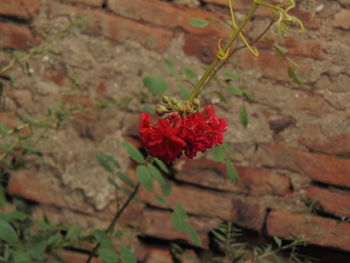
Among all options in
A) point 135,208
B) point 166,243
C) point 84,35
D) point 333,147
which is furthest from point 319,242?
point 84,35

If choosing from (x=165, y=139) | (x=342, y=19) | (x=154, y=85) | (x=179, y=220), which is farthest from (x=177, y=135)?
(x=342, y=19)

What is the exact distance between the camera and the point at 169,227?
1.45 m

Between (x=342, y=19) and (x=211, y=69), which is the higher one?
(x=342, y=19)

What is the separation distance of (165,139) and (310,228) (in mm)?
808

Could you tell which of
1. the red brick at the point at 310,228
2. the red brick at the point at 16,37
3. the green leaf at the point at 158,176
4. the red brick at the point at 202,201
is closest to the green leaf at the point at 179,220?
the green leaf at the point at 158,176

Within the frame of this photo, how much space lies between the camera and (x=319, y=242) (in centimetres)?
138

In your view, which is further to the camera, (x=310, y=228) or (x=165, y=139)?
(x=310, y=228)

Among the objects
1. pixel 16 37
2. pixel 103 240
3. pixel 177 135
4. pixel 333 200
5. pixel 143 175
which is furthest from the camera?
pixel 16 37

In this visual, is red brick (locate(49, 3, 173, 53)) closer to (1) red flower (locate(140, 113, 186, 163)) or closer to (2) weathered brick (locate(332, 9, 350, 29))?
(2) weathered brick (locate(332, 9, 350, 29))

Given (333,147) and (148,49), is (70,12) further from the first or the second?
(333,147)

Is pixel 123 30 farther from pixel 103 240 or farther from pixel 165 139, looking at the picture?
pixel 165 139

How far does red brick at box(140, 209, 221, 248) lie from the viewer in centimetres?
145

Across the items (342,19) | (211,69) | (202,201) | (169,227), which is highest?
(342,19)

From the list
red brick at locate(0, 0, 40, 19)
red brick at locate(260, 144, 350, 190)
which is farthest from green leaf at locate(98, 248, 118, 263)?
red brick at locate(0, 0, 40, 19)
